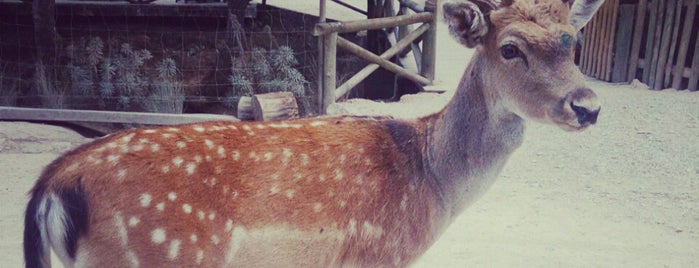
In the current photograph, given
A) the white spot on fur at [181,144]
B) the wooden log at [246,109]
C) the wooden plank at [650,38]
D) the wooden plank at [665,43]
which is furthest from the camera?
the wooden plank at [650,38]

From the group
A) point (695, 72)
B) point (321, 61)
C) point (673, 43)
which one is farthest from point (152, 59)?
point (695, 72)

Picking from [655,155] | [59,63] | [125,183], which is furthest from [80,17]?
[125,183]

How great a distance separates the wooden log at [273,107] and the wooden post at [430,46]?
437 cm

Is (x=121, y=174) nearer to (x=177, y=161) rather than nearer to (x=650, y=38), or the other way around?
(x=177, y=161)

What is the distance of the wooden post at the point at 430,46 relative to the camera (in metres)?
10.5

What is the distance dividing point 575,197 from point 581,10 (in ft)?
10.0

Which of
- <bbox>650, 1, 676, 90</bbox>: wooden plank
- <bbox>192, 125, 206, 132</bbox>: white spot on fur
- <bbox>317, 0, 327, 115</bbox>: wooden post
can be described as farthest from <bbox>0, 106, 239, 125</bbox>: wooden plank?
<bbox>650, 1, 676, 90</bbox>: wooden plank

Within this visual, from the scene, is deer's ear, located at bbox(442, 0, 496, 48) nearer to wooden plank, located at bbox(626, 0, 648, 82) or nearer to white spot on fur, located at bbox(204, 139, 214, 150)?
white spot on fur, located at bbox(204, 139, 214, 150)

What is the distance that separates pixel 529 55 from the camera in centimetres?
315

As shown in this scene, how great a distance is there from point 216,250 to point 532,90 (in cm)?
154

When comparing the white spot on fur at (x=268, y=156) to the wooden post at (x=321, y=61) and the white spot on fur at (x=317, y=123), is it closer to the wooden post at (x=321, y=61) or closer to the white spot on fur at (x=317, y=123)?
the white spot on fur at (x=317, y=123)

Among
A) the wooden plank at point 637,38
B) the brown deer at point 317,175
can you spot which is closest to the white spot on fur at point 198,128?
the brown deer at point 317,175

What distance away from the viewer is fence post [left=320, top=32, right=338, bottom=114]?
8.73 metres

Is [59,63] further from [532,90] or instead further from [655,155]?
[532,90]
